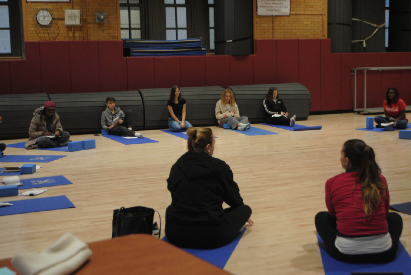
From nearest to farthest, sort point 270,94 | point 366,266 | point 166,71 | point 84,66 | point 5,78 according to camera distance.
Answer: point 366,266 → point 5,78 → point 84,66 → point 270,94 → point 166,71

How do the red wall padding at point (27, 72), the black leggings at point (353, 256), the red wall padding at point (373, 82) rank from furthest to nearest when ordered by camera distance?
the red wall padding at point (373, 82), the red wall padding at point (27, 72), the black leggings at point (353, 256)

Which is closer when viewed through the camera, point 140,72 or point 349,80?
point 140,72

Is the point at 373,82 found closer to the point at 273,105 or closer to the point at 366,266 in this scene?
the point at 273,105

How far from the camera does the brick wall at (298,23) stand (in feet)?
41.3

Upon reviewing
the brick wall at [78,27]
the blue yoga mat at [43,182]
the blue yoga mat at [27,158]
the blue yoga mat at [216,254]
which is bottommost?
the blue yoga mat at [216,254]

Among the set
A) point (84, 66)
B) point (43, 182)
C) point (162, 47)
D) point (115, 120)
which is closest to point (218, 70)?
point (162, 47)

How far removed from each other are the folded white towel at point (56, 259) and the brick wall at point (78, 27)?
10421 mm

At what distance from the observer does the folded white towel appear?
4.15ft

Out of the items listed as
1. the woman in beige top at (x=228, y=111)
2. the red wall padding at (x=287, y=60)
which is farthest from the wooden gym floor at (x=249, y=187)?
the red wall padding at (x=287, y=60)

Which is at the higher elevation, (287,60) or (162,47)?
(162,47)

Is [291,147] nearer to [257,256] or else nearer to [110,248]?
[257,256]

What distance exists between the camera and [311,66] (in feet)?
42.0

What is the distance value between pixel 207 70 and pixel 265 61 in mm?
1670

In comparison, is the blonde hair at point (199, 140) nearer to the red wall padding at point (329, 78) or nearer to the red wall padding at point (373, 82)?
the red wall padding at point (329, 78)
